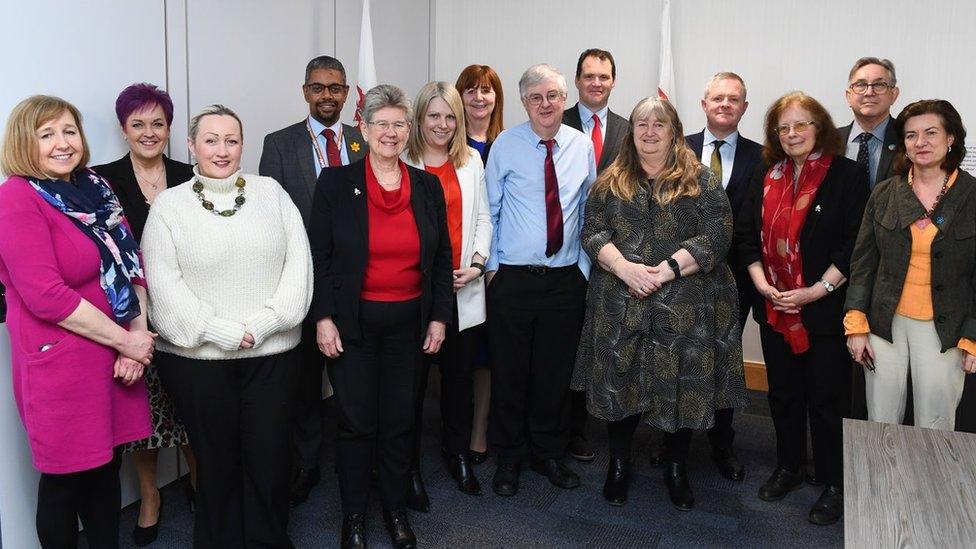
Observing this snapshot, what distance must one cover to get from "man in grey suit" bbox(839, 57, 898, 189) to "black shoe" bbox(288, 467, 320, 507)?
9.15 ft

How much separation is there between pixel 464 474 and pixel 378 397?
2.53ft

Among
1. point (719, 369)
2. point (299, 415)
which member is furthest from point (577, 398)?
point (299, 415)

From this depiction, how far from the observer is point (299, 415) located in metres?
3.30

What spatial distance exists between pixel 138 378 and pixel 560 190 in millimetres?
1778

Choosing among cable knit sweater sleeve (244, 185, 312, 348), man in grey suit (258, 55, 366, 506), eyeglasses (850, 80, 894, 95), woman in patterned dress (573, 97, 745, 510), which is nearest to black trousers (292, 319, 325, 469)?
man in grey suit (258, 55, 366, 506)

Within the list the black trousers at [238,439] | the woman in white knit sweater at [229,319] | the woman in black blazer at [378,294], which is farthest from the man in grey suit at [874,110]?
the black trousers at [238,439]

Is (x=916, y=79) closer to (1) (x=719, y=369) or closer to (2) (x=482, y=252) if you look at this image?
(1) (x=719, y=369)

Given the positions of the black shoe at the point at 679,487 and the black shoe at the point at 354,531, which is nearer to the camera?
the black shoe at the point at 354,531

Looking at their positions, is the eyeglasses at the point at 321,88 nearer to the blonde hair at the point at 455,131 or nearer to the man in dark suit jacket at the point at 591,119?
the blonde hair at the point at 455,131

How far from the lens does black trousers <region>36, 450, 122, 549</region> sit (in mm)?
2250

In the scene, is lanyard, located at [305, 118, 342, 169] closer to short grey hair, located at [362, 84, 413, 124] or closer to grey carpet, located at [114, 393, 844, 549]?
short grey hair, located at [362, 84, 413, 124]

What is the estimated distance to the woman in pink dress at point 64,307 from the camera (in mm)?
2092

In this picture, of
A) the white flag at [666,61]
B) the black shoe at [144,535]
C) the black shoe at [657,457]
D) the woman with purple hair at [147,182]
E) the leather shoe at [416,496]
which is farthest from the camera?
the white flag at [666,61]

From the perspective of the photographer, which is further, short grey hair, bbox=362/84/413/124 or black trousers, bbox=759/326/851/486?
black trousers, bbox=759/326/851/486
